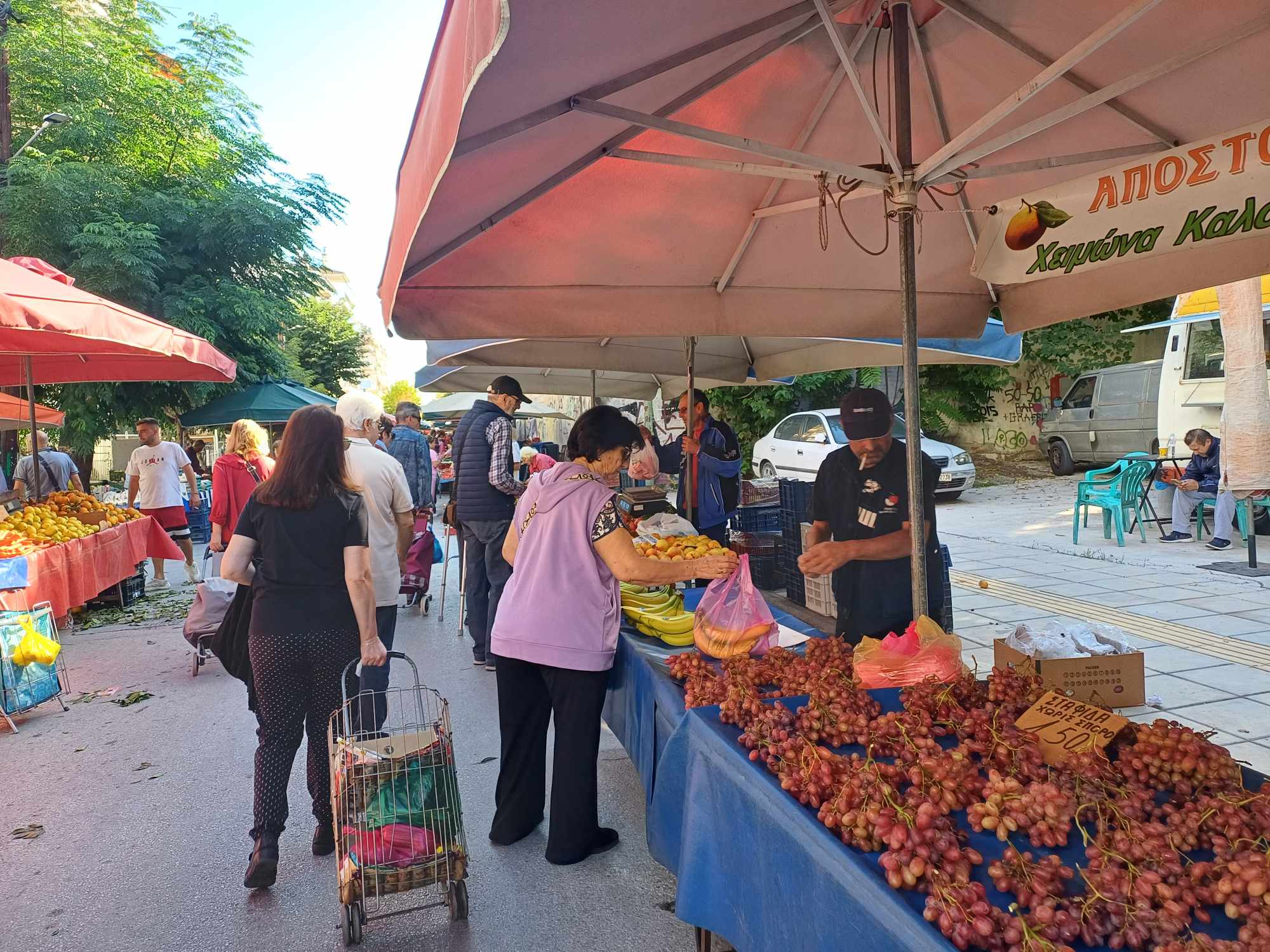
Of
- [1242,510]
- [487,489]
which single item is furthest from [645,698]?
[1242,510]

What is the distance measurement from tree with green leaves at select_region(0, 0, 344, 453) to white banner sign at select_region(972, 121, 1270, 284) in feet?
52.3

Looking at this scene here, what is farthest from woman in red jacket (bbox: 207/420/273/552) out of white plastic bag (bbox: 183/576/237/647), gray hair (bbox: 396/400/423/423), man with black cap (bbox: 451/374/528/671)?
man with black cap (bbox: 451/374/528/671)

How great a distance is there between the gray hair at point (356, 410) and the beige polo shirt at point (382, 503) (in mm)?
85

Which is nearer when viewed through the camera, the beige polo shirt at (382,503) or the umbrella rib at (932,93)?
the umbrella rib at (932,93)

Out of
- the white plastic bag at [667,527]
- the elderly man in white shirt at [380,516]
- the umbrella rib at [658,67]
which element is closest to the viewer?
the umbrella rib at [658,67]

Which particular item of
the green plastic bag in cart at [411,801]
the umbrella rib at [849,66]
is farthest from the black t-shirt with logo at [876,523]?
the green plastic bag in cart at [411,801]

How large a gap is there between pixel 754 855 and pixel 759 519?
6.00 meters

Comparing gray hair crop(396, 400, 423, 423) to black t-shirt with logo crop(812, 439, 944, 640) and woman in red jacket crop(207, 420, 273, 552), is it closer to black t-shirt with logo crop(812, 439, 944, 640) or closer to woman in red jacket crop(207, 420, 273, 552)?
woman in red jacket crop(207, 420, 273, 552)

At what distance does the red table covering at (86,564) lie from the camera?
6.25 m

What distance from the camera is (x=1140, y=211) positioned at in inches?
102

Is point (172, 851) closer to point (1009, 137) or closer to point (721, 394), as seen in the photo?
point (1009, 137)

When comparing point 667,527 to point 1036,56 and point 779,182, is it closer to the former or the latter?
point 779,182

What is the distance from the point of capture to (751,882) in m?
2.05

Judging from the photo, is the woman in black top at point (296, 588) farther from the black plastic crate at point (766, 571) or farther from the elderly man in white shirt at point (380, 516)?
the black plastic crate at point (766, 571)
